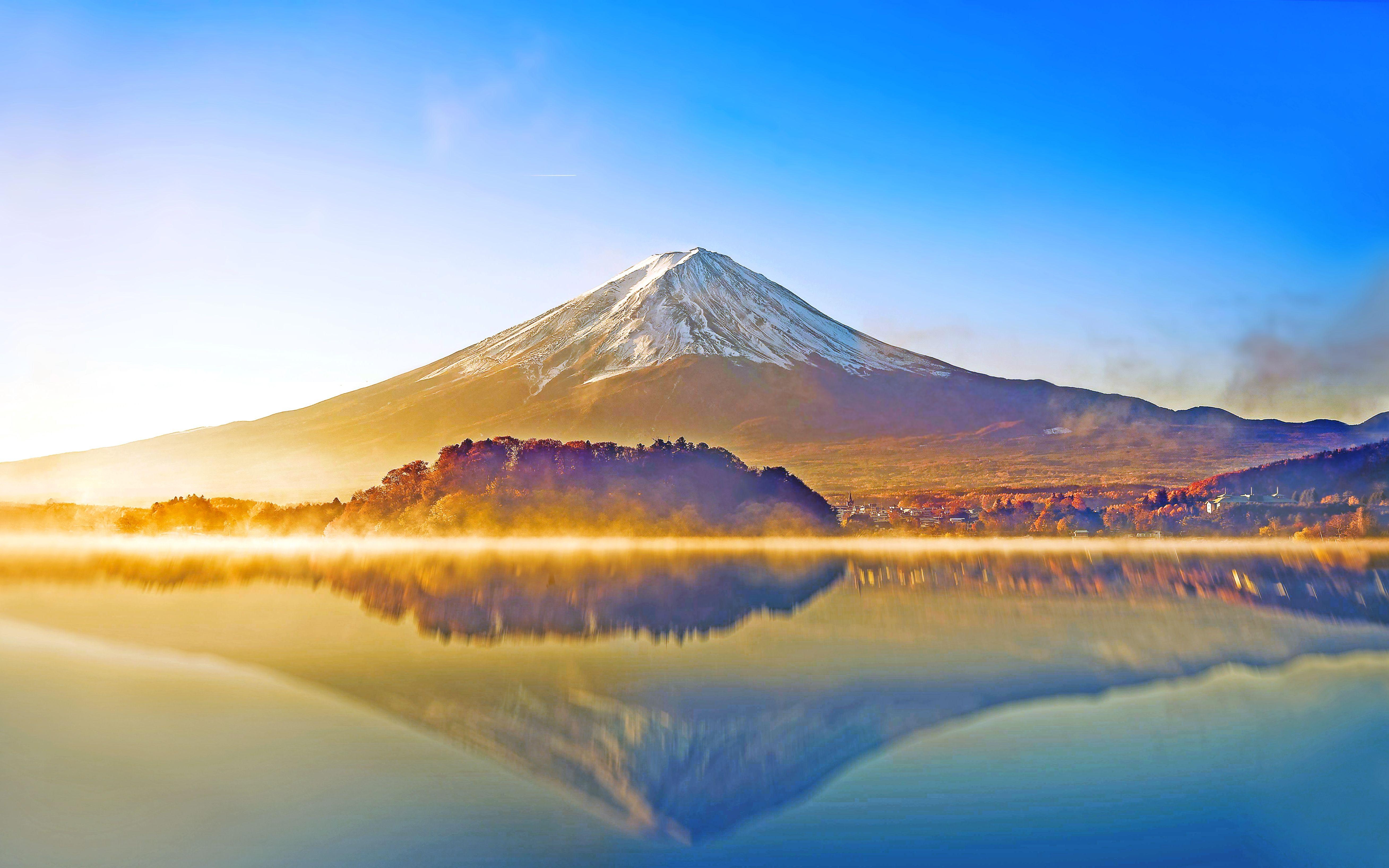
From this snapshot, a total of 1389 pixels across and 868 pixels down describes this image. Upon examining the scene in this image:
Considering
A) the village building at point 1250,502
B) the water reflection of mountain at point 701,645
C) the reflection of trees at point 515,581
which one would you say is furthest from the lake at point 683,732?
the village building at point 1250,502

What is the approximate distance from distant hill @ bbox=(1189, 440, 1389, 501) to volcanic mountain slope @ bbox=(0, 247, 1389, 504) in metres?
16.7

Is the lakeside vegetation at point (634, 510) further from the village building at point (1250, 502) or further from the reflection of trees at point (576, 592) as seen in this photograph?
the reflection of trees at point (576, 592)

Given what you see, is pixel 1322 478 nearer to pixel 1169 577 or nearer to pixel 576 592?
pixel 1169 577

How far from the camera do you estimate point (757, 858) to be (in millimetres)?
4980

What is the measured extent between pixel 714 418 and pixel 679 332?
20.7m

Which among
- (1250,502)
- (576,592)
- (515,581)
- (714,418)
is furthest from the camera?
(714,418)

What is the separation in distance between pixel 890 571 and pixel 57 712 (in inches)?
690

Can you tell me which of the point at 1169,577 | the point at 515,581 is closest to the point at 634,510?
the point at 515,581

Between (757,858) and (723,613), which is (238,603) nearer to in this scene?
(723,613)

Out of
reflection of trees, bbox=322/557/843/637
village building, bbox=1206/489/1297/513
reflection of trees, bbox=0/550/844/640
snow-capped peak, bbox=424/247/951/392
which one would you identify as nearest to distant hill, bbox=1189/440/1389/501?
village building, bbox=1206/489/1297/513

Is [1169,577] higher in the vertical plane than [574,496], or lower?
lower

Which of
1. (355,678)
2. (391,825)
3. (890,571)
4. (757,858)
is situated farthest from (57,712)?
(890,571)

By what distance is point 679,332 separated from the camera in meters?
119

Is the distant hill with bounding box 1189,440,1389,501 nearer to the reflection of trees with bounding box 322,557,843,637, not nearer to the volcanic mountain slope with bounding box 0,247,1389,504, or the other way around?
the volcanic mountain slope with bounding box 0,247,1389,504
